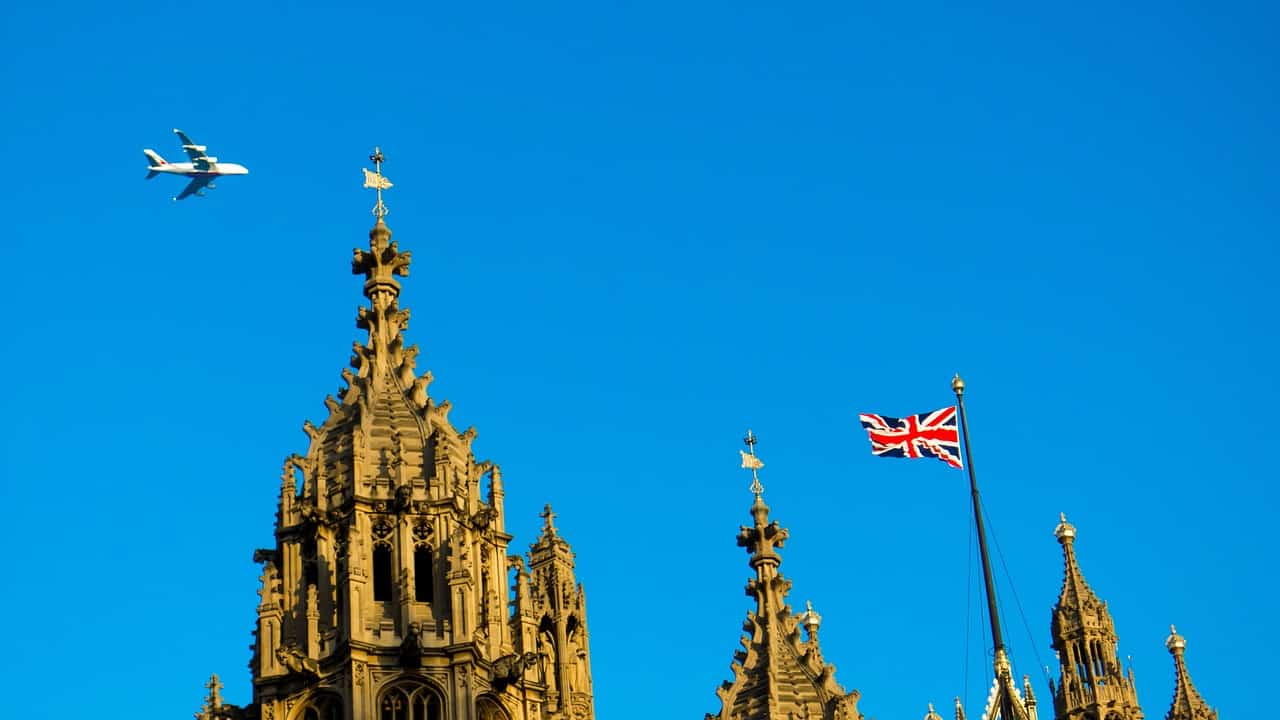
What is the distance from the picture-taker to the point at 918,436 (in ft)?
302

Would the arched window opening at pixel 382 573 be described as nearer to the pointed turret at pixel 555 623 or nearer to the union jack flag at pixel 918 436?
the pointed turret at pixel 555 623

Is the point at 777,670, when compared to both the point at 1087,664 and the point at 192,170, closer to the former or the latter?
the point at 1087,664

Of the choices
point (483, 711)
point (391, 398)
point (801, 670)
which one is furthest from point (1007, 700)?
point (391, 398)

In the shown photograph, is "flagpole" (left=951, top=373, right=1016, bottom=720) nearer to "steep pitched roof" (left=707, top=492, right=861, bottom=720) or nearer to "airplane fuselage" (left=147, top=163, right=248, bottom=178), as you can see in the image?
"steep pitched roof" (left=707, top=492, right=861, bottom=720)

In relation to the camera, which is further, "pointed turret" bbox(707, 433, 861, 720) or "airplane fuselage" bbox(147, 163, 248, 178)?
"airplane fuselage" bbox(147, 163, 248, 178)

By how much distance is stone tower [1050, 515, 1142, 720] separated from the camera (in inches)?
3533

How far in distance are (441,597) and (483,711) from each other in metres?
3.24

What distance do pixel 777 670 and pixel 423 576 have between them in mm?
9804

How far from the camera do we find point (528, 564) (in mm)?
93375

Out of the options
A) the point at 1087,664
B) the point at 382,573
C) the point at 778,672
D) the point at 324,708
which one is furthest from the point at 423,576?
the point at 1087,664

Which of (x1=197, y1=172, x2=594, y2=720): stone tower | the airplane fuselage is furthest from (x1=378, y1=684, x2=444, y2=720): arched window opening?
the airplane fuselage

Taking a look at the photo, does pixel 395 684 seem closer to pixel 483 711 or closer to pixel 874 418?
pixel 483 711

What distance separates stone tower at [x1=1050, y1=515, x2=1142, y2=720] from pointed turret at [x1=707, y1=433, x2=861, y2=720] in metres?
7.60

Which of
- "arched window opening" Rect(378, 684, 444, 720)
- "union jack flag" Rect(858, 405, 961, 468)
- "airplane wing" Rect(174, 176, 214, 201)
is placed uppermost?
"airplane wing" Rect(174, 176, 214, 201)
